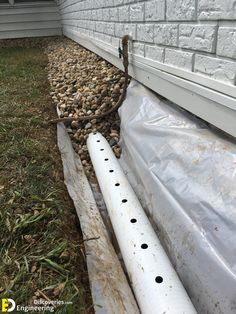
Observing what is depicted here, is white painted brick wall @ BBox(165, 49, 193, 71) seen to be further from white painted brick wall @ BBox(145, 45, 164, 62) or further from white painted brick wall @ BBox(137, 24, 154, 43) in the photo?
white painted brick wall @ BBox(137, 24, 154, 43)

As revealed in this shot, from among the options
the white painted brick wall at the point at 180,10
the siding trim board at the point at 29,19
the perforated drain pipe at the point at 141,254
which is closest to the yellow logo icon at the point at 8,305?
the perforated drain pipe at the point at 141,254

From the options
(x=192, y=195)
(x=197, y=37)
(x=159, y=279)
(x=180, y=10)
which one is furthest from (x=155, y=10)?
(x=159, y=279)

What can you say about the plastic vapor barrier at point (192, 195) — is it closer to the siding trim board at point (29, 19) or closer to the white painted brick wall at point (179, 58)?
the white painted brick wall at point (179, 58)

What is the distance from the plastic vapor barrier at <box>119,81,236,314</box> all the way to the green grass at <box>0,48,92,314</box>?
1.68 feet

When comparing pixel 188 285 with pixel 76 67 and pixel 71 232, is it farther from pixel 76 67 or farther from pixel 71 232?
pixel 76 67

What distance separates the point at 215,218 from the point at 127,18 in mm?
2433

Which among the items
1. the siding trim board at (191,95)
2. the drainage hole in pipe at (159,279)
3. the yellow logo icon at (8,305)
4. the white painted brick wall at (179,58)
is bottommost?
the drainage hole in pipe at (159,279)

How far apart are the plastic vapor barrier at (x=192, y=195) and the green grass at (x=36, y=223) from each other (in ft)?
1.68

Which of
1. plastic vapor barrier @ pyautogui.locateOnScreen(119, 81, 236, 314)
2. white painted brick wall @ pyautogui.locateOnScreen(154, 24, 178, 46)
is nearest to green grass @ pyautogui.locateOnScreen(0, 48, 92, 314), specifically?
plastic vapor barrier @ pyautogui.locateOnScreen(119, 81, 236, 314)

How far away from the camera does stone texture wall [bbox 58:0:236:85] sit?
5.38ft

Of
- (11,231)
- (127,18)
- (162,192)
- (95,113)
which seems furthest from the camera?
(95,113)

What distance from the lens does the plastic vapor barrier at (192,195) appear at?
136 centimetres

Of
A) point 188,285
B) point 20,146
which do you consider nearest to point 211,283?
point 188,285

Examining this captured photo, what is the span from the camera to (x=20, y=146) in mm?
2629
